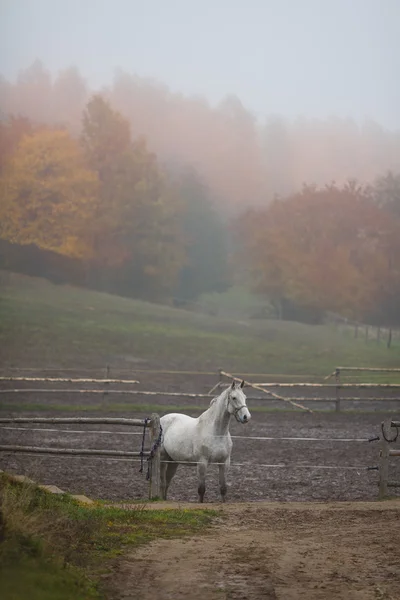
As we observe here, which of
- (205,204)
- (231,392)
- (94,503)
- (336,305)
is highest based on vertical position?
(205,204)

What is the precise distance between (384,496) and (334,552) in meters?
3.95

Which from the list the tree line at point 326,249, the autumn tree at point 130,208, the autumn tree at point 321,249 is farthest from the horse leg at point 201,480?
the autumn tree at point 321,249

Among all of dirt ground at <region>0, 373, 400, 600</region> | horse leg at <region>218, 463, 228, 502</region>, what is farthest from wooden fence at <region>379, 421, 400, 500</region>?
horse leg at <region>218, 463, 228, 502</region>

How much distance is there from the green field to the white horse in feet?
63.0

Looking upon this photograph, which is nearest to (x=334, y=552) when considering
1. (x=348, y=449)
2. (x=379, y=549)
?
(x=379, y=549)

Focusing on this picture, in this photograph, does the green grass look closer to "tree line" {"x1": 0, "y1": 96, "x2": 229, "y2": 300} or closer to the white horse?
the white horse

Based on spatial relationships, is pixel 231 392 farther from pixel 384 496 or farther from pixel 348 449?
pixel 348 449

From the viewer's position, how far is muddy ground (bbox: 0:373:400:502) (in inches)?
484

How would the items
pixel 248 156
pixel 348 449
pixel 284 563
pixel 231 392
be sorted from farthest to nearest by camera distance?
pixel 248 156, pixel 348 449, pixel 231 392, pixel 284 563

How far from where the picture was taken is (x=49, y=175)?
34.7 m

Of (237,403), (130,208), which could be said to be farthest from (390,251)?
(237,403)

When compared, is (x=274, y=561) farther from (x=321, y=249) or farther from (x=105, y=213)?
(x=321, y=249)

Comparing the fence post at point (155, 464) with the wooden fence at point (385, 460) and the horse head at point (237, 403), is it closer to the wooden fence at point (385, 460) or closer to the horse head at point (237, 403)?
the horse head at point (237, 403)

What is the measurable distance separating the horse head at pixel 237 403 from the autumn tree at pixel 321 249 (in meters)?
25.3
